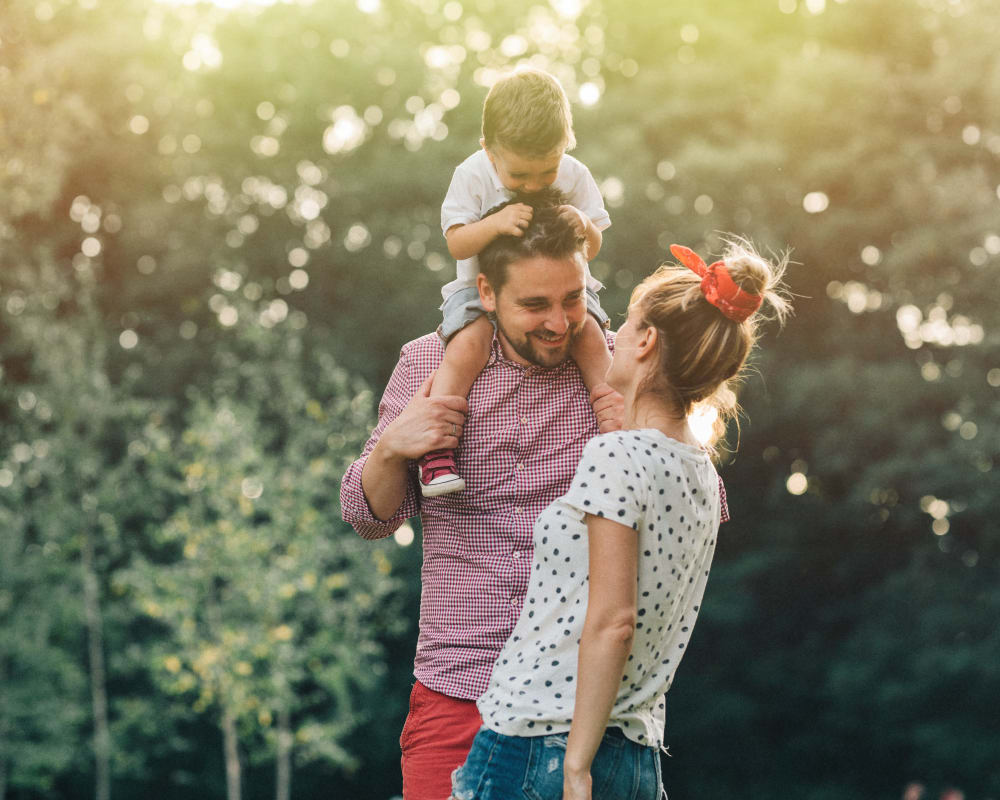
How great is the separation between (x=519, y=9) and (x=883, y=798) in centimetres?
1153

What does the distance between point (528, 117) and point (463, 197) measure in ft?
0.97

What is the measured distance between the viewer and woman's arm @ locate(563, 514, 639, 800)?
1965 mm

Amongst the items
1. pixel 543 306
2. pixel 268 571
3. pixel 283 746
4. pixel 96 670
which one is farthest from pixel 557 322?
pixel 96 670

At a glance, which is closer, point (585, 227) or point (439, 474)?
point (439, 474)

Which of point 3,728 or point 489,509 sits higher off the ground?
point 489,509

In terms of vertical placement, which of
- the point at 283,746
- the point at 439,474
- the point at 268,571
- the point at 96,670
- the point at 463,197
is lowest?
the point at 283,746

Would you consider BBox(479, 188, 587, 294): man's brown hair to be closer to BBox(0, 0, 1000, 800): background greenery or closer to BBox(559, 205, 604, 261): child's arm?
BBox(559, 205, 604, 261): child's arm

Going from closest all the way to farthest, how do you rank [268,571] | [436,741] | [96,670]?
[436,741] → [268,571] → [96,670]

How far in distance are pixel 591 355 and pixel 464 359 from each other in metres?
0.27

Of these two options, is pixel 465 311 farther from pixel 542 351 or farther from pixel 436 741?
pixel 436 741

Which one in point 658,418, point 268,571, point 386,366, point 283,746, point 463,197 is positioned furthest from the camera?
point 386,366

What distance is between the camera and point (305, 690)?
53.4 ft

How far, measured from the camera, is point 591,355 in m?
2.74

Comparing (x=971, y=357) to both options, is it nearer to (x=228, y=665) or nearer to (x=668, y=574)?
(x=228, y=665)
